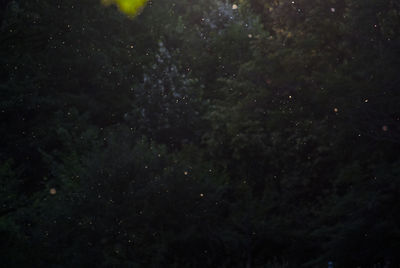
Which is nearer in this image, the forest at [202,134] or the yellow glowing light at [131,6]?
the forest at [202,134]

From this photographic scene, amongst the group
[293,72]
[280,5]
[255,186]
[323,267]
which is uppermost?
[280,5]

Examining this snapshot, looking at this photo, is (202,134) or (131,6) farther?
(131,6)

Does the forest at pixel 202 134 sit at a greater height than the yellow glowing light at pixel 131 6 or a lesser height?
lesser

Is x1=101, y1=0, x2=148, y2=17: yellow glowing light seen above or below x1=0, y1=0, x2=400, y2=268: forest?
above

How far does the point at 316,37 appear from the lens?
19.0 metres

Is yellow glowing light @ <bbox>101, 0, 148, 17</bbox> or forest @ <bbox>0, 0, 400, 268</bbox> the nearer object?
forest @ <bbox>0, 0, 400, 268</bbox>

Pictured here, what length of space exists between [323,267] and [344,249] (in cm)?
85

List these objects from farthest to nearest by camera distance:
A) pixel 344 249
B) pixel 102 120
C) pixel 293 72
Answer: pixel 102 120
pixel 293 72
pixel 344 249

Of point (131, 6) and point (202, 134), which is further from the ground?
point (131, 6)

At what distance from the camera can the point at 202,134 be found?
76.7 feet

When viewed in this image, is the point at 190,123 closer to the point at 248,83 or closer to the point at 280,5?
the point at 248,83

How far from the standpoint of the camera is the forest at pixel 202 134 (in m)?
13.1

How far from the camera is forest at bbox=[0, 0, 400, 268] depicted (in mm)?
13125

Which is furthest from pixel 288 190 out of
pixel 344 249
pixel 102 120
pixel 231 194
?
pixel 102 120
